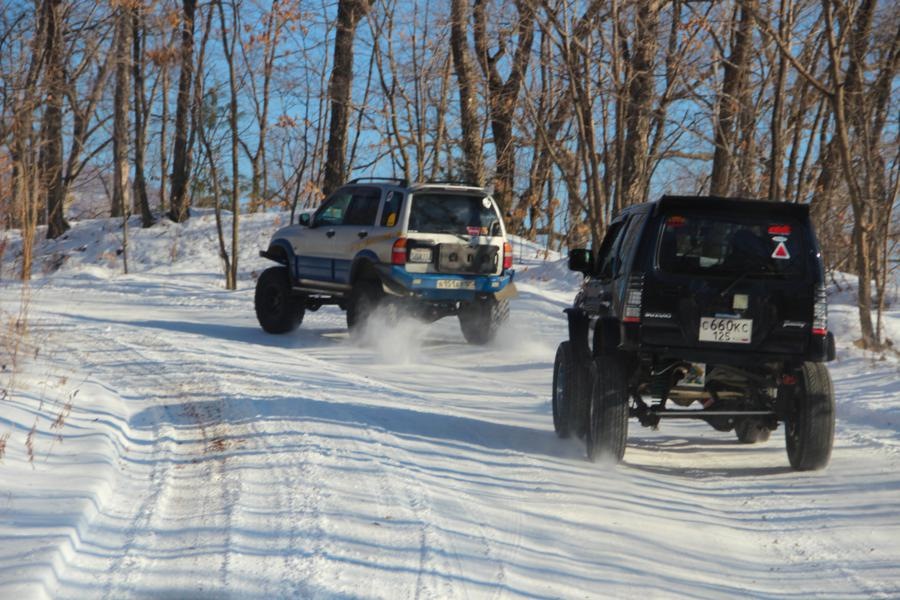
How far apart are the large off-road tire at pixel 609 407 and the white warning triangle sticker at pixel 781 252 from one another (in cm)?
125

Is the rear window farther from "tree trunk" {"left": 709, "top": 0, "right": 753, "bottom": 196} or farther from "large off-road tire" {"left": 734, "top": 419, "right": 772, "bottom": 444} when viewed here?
"tree trunk" {"left": 709, "top": 0, "right": 753, "bottom": 196}

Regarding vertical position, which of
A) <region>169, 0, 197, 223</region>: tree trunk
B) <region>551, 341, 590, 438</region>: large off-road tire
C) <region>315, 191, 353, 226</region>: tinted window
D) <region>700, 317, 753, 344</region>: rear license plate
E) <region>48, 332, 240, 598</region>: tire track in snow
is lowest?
<region>48, 332, 240, 598</region>: tire track in snow

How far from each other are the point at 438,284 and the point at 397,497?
293 inches

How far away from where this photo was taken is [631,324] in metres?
6.84

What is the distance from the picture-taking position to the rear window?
6848mm

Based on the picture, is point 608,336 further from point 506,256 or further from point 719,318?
point 506,256

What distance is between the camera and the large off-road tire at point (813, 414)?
6938mm

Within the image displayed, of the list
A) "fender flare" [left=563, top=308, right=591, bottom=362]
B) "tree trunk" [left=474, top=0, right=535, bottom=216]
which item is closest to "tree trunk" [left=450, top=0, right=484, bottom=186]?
"tree trunk" [left=474, top=0, right=535, bottom=216]

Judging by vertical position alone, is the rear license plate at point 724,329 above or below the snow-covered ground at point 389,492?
above

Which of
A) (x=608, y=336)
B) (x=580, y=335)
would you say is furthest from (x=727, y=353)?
(x=580, y=335)

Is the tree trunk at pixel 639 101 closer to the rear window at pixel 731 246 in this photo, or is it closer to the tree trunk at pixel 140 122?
the rear window at pixel 731 246

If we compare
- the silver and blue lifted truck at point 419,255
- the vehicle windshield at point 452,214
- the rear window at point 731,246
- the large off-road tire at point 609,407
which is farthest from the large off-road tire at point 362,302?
the rear window at point 731,246

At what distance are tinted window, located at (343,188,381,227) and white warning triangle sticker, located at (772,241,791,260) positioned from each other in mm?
7644

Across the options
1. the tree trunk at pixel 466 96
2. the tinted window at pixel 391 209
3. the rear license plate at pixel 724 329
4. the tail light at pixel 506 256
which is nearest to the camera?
the rear license plate at pixel 724 329
